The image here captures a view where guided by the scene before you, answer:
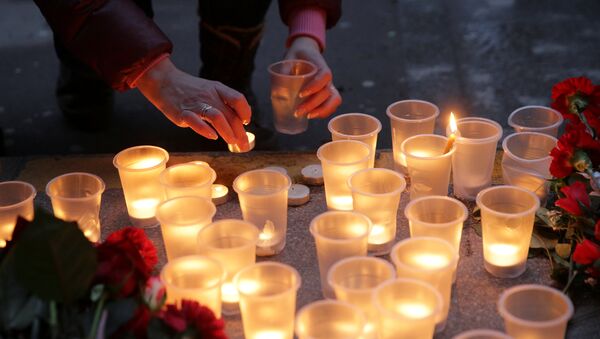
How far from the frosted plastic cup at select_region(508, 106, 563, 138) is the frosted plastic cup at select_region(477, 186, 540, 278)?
1.20 feet

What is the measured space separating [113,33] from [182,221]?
602 mm

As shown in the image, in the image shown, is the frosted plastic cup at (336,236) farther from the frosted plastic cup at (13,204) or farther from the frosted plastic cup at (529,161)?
the frosted plastic cup at (13,204)

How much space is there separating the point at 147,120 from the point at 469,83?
1.51 metres

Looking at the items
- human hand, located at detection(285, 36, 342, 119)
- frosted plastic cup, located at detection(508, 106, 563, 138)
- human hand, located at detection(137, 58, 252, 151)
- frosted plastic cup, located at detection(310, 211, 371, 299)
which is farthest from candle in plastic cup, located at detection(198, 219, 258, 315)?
frosted plastic cup, located at detection(508, 106, 563, 138)

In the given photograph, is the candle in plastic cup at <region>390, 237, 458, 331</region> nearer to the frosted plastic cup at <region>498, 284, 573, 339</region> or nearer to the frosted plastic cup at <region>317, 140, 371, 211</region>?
the frosted plastic cup at <region>498, 284, 573, 339</region>

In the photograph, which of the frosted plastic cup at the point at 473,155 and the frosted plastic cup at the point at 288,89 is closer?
the frosted plastic cup at the point at 473,155

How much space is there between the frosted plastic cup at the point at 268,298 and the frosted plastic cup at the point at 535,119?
3.00 ft

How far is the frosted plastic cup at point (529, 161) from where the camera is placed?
83.1 inches

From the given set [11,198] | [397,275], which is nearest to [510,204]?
[397,275]

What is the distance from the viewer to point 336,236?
1871 mm

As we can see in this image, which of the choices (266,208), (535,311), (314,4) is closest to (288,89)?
(314,4)

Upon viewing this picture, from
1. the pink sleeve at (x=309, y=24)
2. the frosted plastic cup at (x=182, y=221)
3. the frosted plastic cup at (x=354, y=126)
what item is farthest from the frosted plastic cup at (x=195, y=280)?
the pink sleeve at (x=309, y=24)

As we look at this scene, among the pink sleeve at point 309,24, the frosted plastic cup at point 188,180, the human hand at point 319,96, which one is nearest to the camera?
the frosted plastic cup at point 188,180

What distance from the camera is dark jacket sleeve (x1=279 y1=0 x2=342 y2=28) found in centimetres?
269
